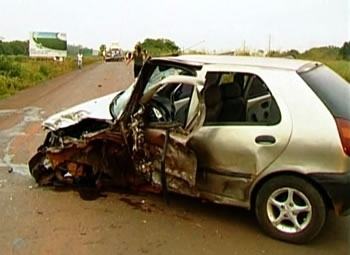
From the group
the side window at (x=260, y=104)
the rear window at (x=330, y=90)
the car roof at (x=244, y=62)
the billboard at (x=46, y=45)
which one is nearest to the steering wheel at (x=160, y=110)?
the car roof at (x=244, y=62)

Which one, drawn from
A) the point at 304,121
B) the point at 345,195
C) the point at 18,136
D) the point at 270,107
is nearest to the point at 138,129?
the point at 270,107

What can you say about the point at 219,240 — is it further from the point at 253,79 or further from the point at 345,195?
the point at 253,79

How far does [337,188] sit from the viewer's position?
422 centimetres

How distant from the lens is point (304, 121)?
4328 millimetres

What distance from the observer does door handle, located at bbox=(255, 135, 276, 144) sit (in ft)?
14.5

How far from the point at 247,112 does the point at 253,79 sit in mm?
334

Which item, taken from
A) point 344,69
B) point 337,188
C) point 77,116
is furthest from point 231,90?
point 344,69

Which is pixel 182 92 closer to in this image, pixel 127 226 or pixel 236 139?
pixel 236 139

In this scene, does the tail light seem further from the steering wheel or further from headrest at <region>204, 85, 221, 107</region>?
the steering wheel

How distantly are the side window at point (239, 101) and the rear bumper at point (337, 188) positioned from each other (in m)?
0.67

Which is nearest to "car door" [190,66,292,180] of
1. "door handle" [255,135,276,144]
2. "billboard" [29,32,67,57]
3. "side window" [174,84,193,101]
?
"door handle" [255,135,276,144]

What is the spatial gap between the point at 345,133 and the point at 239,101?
1230mm

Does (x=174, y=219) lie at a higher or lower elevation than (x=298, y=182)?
lower

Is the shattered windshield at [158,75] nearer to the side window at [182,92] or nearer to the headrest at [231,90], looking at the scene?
the side window at [182,92]
